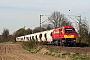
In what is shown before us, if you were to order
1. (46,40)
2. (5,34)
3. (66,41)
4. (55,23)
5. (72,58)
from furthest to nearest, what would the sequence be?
(5,34) → (55,23) → (46,40) → (66,41) → (72,58)

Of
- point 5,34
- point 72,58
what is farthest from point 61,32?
point 5,34

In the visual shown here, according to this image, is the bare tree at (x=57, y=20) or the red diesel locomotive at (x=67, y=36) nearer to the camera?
the red diesel locomotive at (x=67, y=36)

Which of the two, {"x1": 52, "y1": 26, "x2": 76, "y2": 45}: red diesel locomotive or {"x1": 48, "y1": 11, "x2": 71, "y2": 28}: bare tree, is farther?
{"x1": 48, "y1": 11, "x2": 71, "y2": 28}: bare tree

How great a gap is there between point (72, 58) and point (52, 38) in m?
24.1

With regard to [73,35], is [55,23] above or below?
above

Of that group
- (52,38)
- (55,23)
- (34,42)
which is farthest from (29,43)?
(55,23)

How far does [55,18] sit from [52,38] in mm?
49441

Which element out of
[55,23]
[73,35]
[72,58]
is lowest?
[72,58]

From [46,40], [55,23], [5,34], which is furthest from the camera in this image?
[5,34]

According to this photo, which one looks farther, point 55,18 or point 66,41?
point 55,18

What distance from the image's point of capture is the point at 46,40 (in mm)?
52156

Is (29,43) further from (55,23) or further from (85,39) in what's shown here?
(55,23)

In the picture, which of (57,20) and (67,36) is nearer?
(67,36)

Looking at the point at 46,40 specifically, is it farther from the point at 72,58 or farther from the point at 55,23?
the point at 55,23
